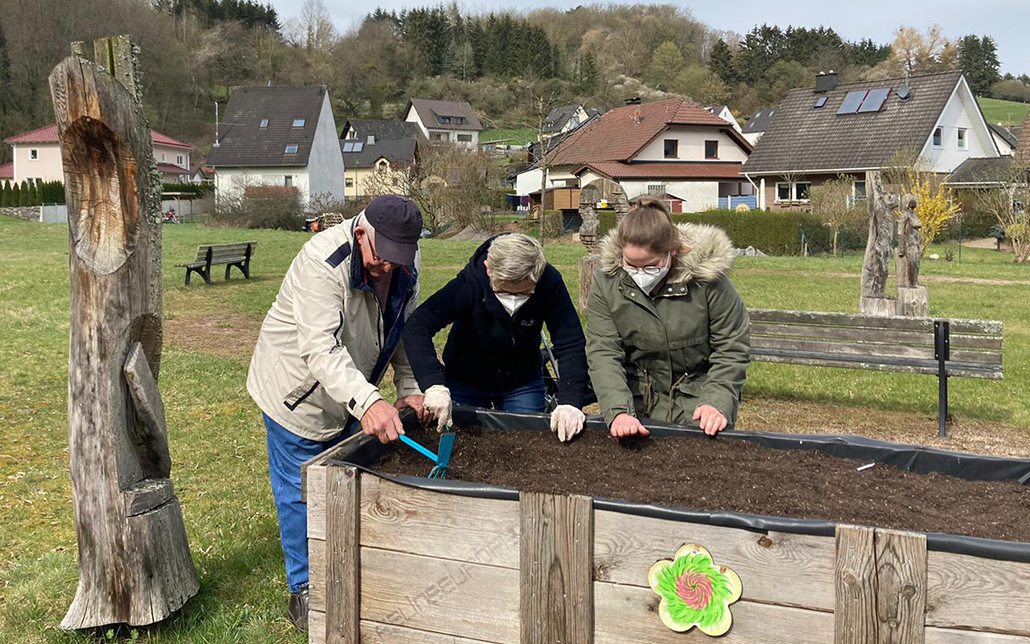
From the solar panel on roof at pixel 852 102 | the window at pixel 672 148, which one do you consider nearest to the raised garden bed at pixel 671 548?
the solar panel on roof at pixel 852 102

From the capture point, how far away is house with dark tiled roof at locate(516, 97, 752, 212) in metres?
41.8

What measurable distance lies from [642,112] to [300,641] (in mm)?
43357

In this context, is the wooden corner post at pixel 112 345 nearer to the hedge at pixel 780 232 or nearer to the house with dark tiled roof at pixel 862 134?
the hedge at pixel 780 232

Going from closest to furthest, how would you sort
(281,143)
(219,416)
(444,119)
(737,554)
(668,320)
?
(737,554) → (668,320) → (219,416) → (281,143) → (444,119)

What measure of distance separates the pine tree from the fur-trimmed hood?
93467 millimetres

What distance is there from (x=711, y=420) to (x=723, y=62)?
313 feet

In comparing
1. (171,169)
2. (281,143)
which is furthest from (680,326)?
(171,169)

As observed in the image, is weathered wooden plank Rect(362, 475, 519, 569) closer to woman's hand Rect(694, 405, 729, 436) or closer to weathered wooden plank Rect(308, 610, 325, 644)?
weathered wooden plank Rect(308, 610, 325, 644)

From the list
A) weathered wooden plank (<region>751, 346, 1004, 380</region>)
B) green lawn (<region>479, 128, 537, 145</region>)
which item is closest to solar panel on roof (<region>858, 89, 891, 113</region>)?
green lawn (<region>479, 128, 537, 145</region>)

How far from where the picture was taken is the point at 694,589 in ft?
7.74

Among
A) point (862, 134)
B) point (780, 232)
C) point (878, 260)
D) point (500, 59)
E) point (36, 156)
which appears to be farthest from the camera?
point (500, 59)

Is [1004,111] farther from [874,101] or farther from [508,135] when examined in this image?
[874,101]

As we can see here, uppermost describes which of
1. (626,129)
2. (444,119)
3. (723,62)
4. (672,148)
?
(723,62)

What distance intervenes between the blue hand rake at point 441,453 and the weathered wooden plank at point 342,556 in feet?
1.80
